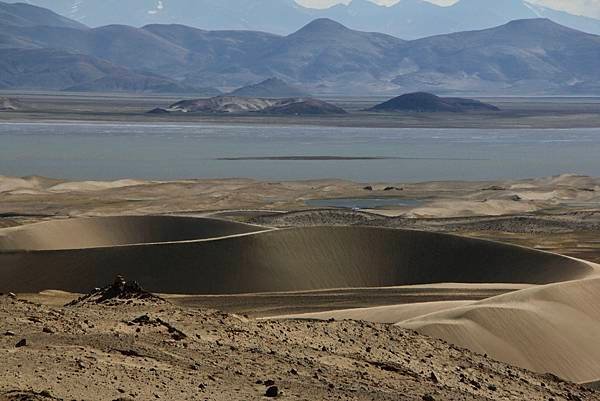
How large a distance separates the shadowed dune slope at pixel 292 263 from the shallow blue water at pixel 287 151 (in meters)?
36.1

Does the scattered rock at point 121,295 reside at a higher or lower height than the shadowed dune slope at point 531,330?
higher

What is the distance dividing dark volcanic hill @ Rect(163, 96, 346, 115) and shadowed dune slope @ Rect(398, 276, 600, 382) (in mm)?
132124

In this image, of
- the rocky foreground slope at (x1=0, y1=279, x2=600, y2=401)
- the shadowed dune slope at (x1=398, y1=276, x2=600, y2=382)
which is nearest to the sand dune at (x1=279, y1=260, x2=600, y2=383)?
the shadowed dune slope at (x1=398, y1=276, x2=600, y2=382)

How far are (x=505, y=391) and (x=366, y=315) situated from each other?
685 cm

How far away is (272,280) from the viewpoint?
97.0ft

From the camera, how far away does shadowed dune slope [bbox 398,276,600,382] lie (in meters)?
19.4

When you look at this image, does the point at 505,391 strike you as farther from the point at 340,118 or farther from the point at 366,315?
the point at 340,118

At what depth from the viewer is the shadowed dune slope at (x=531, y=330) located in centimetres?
1938

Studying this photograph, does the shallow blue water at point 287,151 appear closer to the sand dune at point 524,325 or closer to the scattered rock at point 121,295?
the sand dune at point 524,325

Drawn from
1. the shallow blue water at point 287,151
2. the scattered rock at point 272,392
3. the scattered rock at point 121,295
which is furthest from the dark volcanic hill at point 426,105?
the scattered rock at point 272,392

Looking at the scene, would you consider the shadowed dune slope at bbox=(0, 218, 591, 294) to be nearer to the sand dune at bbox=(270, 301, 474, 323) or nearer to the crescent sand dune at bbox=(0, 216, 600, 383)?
the crescent sand dune at bbox=(0, 216, 600, 383)

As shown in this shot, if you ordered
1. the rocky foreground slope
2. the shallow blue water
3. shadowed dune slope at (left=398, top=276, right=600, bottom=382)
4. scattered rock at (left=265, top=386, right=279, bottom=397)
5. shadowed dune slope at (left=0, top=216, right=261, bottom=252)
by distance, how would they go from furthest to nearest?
the shallow blue water < shadowed dune slope at (left=0, top=216, right=261, bottom=252) < shadowed dune slope at (left=398, top=276, right=600, bottom=382) < scattered rock at (left=265, top=386, right=279, bottom=397) < the rocky foreground slope

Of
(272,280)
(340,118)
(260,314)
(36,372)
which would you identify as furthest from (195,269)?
(340,118)

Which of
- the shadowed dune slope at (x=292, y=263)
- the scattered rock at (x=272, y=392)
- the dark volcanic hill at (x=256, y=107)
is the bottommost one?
the dark volcanic hill at (x=256, y=107)
